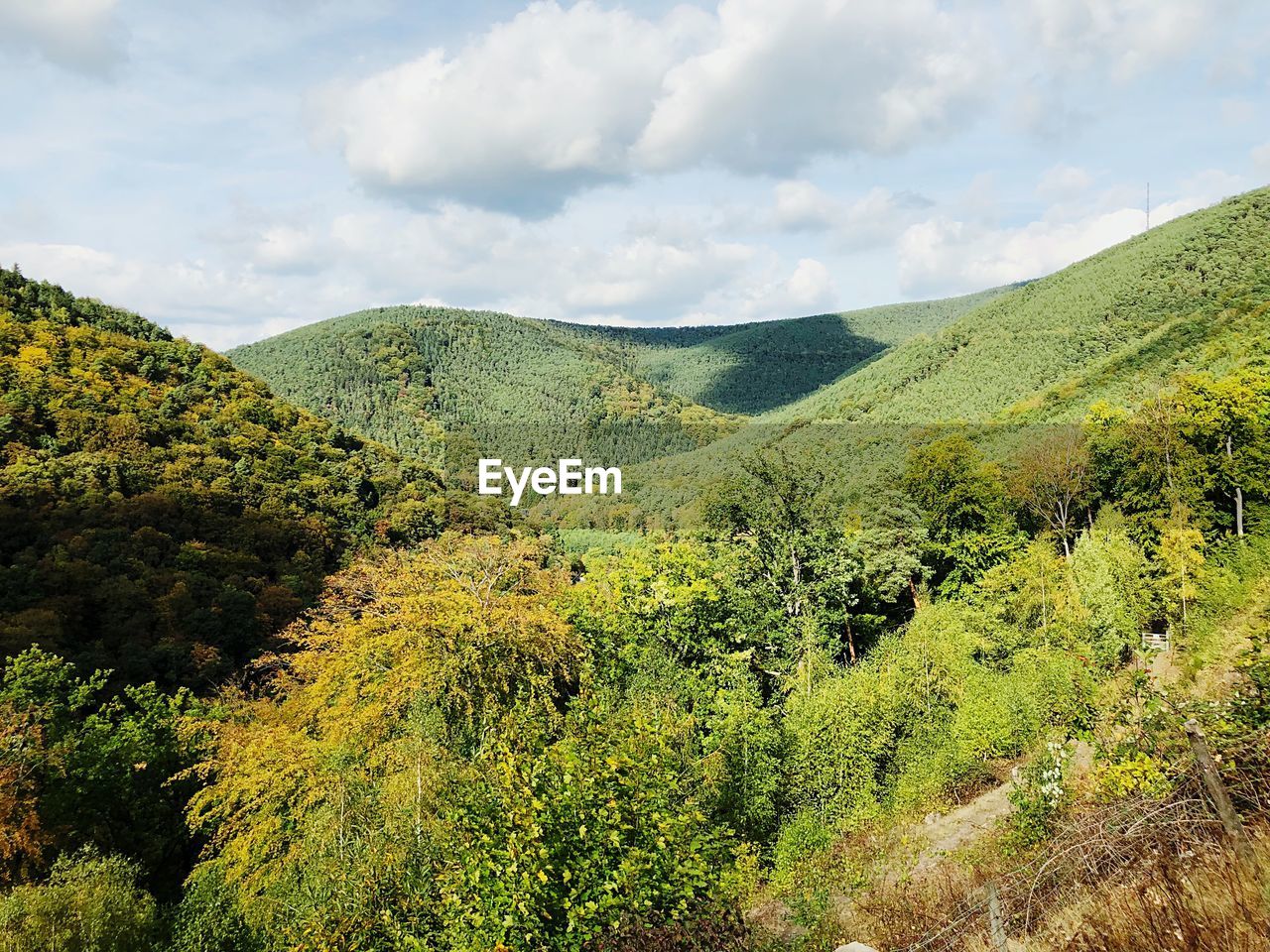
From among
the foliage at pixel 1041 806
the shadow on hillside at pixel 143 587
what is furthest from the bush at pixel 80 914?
the foliage at pixel 1041 806

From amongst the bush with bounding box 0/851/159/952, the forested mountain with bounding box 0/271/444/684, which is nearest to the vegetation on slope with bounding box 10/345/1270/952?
the bush with bounding box 0/851/159/952

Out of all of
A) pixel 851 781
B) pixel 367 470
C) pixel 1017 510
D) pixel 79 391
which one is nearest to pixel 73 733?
pixel 851 781

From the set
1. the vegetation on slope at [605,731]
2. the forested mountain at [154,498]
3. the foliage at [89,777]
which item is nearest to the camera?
the vegetation on slope at [605,731]

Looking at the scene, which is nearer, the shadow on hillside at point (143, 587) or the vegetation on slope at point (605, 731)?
the vegetation on slope at point (605, 731)

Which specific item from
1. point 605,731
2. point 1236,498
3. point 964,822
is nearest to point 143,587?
point 605,731

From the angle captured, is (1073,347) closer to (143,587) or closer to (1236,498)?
(1236,498)

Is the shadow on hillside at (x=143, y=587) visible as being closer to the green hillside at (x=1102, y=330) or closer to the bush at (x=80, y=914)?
the bush at (x=80, y=914)
